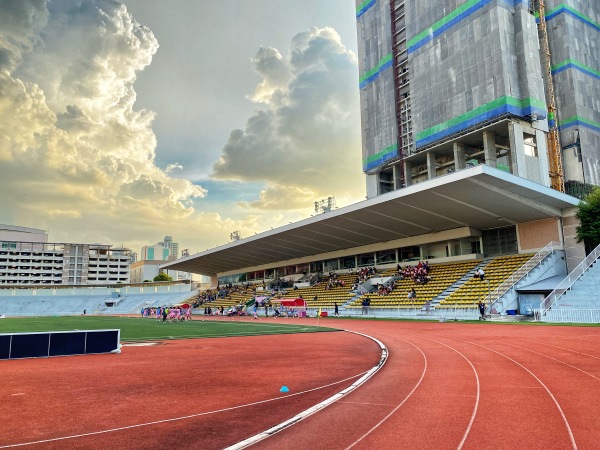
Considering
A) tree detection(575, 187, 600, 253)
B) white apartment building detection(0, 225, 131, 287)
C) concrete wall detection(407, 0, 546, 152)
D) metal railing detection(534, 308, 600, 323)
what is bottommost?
metal railing detection(534, 308, 600, 323)

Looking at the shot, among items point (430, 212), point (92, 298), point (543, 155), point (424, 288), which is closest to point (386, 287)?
point (424, 288)

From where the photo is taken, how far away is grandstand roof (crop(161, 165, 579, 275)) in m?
32.5

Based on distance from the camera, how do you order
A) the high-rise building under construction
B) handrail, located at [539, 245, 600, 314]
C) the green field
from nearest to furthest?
the green field < handrail, located at [539, 245, 600, 314] < the high-rise building under construction

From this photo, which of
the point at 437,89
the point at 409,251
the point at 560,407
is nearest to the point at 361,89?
the point at 437,89

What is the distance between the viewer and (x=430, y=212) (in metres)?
39.3

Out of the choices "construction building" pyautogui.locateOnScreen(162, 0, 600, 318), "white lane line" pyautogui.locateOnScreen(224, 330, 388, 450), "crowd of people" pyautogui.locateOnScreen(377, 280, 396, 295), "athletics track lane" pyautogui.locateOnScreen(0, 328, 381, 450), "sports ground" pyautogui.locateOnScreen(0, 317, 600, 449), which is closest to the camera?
"white lane line" pyautogui.locateOnScreen(224, 330, 388, 450)

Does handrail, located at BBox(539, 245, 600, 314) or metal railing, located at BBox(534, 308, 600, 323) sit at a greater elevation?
handrail, located at BBox(539, 245, 600, 314)

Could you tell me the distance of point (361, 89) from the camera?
6975 cm

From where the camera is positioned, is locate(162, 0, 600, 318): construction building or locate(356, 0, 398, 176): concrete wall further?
locate(356, 0, 398, 176): concrete wall

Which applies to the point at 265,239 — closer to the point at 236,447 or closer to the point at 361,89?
the point at 361,89

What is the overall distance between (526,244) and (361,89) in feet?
133

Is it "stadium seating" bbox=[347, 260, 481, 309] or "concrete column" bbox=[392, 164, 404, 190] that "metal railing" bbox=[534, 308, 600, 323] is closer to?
"stadium seating" bbox=[347, 260, 481, 309]

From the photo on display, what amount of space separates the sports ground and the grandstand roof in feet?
58.0

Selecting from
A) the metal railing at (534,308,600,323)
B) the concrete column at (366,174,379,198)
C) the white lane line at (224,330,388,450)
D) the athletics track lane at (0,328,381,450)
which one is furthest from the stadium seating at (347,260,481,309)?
the white lane line at (224,330,388,450)
